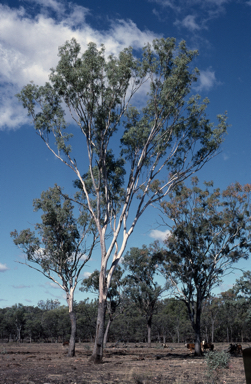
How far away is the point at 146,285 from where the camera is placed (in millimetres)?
38062

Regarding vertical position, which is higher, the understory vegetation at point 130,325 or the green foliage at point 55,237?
the green foliage at point 55,237

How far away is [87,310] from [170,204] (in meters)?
42.3

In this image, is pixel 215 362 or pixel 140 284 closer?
pixel 215 362

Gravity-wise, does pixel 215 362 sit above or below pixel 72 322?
below

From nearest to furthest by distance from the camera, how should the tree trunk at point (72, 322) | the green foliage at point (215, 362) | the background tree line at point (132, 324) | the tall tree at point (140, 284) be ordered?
the green foliage at point (215, 362) → the tree trunk at point (72, 322) → the tall tree at point (140, 284) → the background tree line at point (132, 324)

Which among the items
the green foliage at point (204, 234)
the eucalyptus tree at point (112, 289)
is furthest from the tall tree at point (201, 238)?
the eucalyptus tree at point (112, 289)

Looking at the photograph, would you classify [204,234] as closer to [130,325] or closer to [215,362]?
[215,362]

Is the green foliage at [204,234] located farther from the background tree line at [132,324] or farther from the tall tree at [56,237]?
the background tree line at [132,324]

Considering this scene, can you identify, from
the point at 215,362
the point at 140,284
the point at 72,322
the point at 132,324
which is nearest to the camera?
the point at 215,362

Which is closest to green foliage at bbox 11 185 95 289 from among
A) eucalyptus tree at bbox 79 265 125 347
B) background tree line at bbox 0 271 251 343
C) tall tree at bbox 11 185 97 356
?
tall tree at bbox 11 185 97 356

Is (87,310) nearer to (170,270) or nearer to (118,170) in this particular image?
(170,270)

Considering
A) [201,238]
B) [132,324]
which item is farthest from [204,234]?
[132,324]

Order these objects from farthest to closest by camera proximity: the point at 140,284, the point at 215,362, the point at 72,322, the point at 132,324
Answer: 1. the point at 132,324
2. the point at 140,284
3. the point at 72,322
4. the point at 215,362

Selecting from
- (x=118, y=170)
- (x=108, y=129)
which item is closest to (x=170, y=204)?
(x=118, y=170)
